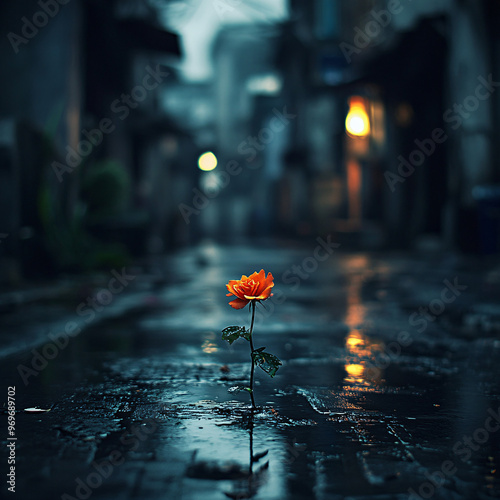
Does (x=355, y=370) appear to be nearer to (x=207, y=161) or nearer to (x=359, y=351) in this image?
(x=359, y=351)

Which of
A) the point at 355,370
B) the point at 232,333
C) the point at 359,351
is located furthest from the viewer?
the point at 359,351

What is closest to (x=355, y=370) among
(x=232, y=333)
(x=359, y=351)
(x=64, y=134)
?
(x=359, y=351)

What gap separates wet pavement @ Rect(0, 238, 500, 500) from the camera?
2.47m

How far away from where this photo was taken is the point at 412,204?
22.0 meters

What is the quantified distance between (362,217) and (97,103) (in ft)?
41.7

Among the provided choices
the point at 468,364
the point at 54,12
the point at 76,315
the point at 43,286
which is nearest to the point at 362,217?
the point at 54,12

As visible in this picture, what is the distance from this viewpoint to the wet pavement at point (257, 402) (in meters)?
2.47

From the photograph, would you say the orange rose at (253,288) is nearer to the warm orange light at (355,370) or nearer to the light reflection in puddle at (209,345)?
the warm orange light at (355,370)

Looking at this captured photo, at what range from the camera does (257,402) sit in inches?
144

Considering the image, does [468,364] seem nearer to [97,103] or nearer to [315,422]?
[315,422]

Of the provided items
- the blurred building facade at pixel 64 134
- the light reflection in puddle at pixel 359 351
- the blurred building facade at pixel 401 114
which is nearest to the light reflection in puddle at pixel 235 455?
the light reflection in puddle at pixel 359 351

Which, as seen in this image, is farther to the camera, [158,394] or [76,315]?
[76,315]

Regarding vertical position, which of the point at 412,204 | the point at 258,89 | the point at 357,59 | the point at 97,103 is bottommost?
the point at 412,204

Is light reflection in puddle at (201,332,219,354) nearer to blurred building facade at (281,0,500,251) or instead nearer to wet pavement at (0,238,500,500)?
wet pavement at (0,238,500,500)
